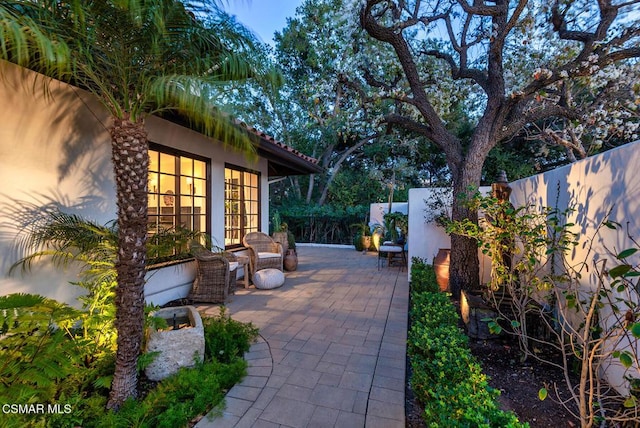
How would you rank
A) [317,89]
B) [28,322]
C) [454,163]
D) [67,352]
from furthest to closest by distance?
1. [317,89]
2. [454,163]
3. [67,352]
4. [28,322]

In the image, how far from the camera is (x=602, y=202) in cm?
257

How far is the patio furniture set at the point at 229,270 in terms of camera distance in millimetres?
4758

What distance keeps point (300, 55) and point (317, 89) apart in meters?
10.1

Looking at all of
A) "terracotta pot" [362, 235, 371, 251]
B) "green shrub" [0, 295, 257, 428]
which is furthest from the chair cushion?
"terracotta pot" [362, 235, 371, 251]

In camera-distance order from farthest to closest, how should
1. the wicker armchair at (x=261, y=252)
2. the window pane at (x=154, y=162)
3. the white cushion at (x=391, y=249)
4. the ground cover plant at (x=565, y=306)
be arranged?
the white cushion at (x=391, y=249) → the wicker armchair at (x=261, y=252) → the window pane at (x=154, y=162) → the ground cover plant at (x=565, y=306)

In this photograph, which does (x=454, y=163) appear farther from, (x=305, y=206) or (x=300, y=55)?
(x=300, y=55)

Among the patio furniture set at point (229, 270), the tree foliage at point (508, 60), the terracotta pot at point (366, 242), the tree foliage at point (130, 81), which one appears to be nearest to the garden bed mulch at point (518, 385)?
the tree foliage at point (508, 60)

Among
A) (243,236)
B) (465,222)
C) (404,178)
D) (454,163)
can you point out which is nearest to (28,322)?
(465,222)

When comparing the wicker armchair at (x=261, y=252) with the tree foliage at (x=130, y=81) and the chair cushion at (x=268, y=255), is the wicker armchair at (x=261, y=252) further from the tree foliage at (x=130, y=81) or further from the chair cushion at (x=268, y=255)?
the tree foliage at (x=130, y=81)

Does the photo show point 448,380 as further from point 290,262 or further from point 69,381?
point 290,262

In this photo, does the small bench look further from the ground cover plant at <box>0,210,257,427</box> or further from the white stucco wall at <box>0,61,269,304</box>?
the white stucco wall at <box>0,61,269,304</box>

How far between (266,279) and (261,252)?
106cm

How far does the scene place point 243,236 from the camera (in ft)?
22.2

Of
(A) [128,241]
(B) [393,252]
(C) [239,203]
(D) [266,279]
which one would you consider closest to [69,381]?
(A) [128,241]
